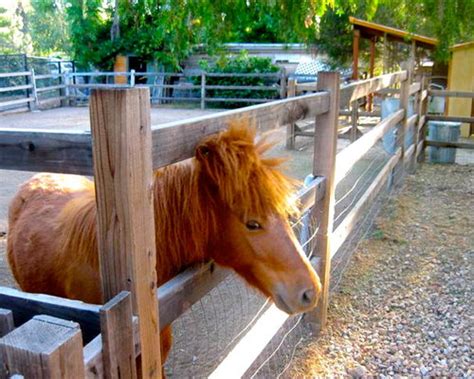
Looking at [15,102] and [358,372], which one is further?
[15,102]

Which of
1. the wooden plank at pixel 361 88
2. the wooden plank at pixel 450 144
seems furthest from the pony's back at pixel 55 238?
the wooden plank at pixel 450 144

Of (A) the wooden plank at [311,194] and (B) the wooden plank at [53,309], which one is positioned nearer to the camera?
(B) the wooden plank at [53,309]

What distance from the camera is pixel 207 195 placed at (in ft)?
5.67

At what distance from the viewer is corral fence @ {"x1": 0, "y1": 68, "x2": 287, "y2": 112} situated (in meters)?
17.3

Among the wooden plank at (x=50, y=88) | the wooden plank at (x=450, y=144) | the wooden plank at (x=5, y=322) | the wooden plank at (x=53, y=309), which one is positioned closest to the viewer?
the wooden plank at (x=5, y=322)

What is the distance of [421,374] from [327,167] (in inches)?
56.7

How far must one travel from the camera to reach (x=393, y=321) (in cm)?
375

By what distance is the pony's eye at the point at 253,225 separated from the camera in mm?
1736

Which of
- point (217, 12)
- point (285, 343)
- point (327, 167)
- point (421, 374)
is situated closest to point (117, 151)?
point (327, 167)

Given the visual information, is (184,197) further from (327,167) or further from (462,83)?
(462,83)

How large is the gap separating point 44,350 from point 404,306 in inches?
141

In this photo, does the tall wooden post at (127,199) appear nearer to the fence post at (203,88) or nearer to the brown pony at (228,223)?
the brown pony at (228,223)

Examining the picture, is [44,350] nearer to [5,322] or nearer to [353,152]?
[5,322]

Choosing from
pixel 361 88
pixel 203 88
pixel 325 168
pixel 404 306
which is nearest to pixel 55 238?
pixel 325 168
